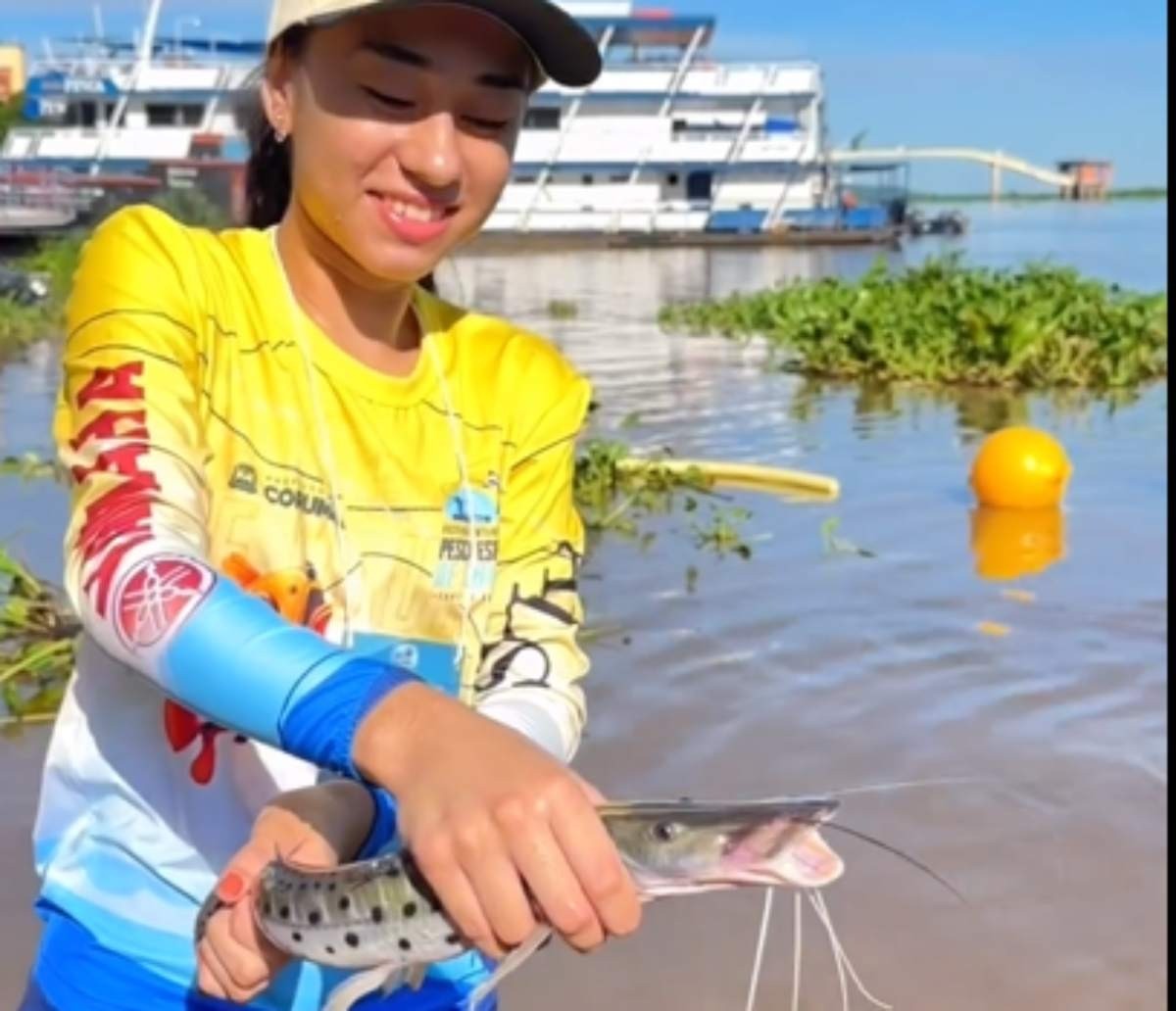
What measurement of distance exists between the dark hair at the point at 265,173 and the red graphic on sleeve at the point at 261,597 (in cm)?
41

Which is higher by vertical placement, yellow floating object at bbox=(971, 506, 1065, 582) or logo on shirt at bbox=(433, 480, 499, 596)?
logo on shirt at bbox=(433, 480, 499, 596)

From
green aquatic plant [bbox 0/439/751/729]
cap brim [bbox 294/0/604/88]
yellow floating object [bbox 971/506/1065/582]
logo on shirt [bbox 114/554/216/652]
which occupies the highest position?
cap brim [bbox 294/0/604/88]

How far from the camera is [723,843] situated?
118 cm

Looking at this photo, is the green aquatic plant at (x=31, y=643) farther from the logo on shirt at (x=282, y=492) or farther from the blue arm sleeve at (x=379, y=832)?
the blue arm sleeve at (x=379, y=832)

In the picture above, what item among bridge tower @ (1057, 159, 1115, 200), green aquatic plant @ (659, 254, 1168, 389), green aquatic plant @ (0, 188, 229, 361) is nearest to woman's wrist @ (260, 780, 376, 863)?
green aquatic plant @ (0, 188, 229, 361)

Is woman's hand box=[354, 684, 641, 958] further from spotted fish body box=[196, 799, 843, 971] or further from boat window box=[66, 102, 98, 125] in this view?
boat window box=[66, 102, 98, 125]

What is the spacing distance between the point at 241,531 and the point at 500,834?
701 mm

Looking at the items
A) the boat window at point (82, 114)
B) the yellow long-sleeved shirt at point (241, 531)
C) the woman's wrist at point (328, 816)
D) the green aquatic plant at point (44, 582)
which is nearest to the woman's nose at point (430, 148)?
the yellow long-sleeved shirt at point (241, 531)

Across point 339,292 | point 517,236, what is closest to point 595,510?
point 339,292

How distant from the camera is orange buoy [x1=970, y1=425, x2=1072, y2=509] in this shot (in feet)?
26.9

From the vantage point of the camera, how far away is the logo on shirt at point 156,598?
4.49 feet

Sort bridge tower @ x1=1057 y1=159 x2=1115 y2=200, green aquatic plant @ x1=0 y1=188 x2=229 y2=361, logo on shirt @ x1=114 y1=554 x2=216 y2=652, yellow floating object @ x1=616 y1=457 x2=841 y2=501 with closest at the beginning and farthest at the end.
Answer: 1. logo on shirt @ x1=114 y1=554 x2=216 y2=652
2. yellow floating object @ x1=616 y1=457 x2=841 y2=501
3. green aquatic plant @ x1=0 y1=188 x2=229 y2=361
4. bridge tower @ x1=1057 y1=159 x2=1115 y2=200

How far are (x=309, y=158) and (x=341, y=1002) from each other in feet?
2.72

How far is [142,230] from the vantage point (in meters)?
1.71
